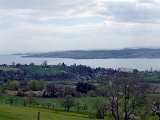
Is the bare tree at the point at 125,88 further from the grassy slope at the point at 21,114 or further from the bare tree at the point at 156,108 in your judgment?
the bare tree at the point at 156,108

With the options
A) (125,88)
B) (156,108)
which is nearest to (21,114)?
(125,88)

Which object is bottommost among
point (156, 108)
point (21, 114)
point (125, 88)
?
point (156, 108)

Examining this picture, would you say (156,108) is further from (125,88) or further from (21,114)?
(21,114)

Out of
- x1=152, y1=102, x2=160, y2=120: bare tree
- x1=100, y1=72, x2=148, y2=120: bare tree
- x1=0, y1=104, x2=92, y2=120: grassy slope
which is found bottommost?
x1=152, y1=102, x2=160, y2=120: bare tree

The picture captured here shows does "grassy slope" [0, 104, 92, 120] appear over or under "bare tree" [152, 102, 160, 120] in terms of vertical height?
over

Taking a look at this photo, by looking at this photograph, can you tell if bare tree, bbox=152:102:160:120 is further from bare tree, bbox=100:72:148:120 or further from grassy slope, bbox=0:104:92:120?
bare tree, bbox=100:72:148:120

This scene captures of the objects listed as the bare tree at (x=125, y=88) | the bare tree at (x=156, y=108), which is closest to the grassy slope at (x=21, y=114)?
the bare tree at (x=125, y=88)

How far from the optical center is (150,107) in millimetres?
47875

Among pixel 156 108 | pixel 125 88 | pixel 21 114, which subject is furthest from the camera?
pixel 156 108

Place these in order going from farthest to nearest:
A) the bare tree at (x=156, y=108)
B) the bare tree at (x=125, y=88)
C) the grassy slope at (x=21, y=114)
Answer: the bare tree at (x=156, y=108), the bare tree at (x=125, y=88), the grassy slope at (x=21, y=114)

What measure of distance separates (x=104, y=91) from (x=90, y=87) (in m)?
84.0

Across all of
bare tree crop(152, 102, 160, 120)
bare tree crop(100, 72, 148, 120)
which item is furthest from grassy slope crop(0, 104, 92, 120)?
bare tree crop(152, 102, 160, 120)

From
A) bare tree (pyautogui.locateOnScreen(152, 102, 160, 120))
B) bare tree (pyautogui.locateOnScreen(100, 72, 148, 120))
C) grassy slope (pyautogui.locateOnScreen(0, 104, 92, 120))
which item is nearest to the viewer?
grassy slope (pyautogui.locateOnScreen(0, 104, 92, 120))

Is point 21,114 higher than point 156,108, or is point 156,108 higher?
point 21,114
